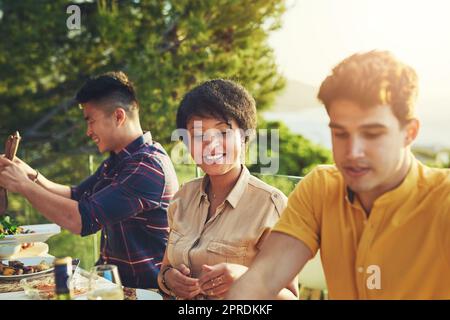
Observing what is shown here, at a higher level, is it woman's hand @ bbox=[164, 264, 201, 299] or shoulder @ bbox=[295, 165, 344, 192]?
shoulder @ bbox=[295, 165, 344, 192]

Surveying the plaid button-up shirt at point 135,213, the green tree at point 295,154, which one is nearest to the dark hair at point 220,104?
the plaid button-up shirt at point 135,213

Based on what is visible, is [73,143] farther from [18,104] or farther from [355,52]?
[355,52]

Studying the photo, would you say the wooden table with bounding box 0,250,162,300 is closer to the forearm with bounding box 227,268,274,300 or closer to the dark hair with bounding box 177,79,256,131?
the forearm with bounding box 227,268,274,300

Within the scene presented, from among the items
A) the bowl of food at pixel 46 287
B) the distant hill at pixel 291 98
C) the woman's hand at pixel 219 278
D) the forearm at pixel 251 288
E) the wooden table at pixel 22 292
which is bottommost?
the wooden table at pixel 22 292

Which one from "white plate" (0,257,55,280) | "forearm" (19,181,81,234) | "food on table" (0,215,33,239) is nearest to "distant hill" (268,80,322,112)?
"food on table" (0,215,33,239)

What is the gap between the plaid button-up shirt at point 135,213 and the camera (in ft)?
8.93

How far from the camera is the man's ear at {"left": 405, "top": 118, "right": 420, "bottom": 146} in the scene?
1.47 meters

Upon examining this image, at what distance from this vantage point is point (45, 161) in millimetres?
7090

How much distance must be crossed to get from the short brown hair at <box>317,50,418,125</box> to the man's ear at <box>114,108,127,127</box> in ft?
5.77

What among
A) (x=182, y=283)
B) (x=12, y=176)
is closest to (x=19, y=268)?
Answer: (x=12, y=176)

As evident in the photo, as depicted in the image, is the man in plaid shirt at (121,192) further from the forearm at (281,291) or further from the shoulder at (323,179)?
the shoulder at (323,179)

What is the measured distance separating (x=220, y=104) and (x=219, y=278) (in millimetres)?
687

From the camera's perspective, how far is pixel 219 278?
194 cm
